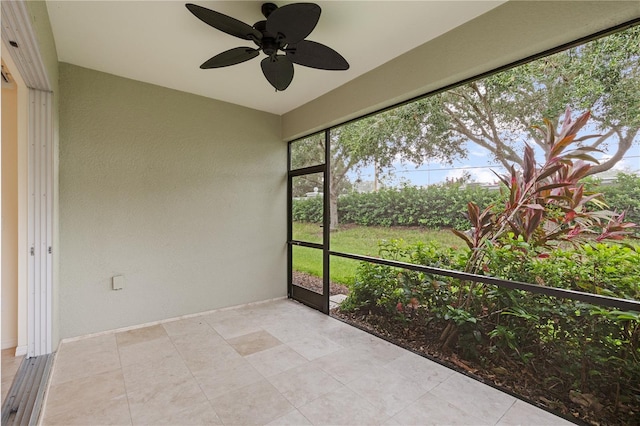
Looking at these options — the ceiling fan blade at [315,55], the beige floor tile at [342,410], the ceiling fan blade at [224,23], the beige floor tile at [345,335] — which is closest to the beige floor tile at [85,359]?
the beige floor tile at [342,410]

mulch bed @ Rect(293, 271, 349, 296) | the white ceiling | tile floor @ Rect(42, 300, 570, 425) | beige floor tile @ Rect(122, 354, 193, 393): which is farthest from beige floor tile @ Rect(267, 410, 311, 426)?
the white ceiling

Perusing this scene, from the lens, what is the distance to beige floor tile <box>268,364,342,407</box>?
7.42ft

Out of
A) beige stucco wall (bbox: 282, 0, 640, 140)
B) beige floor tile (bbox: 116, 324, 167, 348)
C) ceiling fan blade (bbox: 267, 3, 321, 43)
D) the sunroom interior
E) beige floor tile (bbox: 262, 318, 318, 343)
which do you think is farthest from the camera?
beige floor tile (bbox: 262, 318, 318, 343)

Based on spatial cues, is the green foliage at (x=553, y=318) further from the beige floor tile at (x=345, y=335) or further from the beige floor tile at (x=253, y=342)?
the beige floor tile at (x=253, y=342)

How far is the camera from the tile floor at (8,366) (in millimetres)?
2259

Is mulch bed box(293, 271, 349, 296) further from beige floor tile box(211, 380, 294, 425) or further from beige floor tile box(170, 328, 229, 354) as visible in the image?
beige floor tile box(211, 380, 294, 425)

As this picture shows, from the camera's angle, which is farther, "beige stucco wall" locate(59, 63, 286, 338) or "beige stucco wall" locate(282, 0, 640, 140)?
"beige stucco wall" locate(59, 63, 286, 338)

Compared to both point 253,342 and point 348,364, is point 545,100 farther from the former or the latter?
point 253,342

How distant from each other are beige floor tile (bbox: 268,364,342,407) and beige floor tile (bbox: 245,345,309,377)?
0.26 ft

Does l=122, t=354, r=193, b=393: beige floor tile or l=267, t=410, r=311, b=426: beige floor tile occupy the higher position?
l=122, t=354, r=193, b=393: beige floor tile

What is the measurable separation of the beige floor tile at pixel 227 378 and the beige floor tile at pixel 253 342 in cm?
24

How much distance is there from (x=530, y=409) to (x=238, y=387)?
6.65ft

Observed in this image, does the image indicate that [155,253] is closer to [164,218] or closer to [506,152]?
[164,218]

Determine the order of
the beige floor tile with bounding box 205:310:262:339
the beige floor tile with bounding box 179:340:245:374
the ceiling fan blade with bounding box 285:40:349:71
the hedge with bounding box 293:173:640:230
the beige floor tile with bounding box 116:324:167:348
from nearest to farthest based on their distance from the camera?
the hedge with bounding box 293:173:640:230, the ceiling fan blade with bounding box 285:40:349:71, the beige floor tile with bounding box 179:340:245:374, the beige floor tile with bounding box 116:324:167:348, the beige floor tile with bounding box 205:310:262:339
